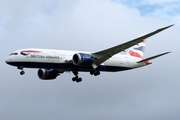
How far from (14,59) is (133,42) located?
16.9 metres

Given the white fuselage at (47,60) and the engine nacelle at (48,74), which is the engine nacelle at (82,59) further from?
the engine nacelle at (48,74)

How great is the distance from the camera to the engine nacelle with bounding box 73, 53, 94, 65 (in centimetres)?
5216

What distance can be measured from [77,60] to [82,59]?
0.82 metres

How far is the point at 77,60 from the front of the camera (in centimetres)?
5262

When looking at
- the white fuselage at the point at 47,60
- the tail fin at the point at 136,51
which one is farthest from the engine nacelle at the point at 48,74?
the tail fin at the point at 136,51

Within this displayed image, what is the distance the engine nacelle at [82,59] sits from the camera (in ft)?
171

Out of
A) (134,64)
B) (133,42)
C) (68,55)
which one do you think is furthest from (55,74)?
(133,42)

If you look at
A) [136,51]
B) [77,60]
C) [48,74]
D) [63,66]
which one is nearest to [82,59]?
[77,60]

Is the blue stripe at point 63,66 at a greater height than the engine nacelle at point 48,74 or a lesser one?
lesser

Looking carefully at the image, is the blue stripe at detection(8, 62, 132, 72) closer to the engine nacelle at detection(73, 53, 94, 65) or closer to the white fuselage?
the white fuselage

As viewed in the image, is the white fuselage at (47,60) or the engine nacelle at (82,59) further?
the engine nacelle at (82,59)

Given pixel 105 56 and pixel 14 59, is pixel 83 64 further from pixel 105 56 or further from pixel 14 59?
pixel 14 59

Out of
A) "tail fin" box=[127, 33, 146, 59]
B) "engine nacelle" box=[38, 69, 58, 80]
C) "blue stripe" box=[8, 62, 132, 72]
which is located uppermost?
"tail fin" box=[127, 33, 146, 59]

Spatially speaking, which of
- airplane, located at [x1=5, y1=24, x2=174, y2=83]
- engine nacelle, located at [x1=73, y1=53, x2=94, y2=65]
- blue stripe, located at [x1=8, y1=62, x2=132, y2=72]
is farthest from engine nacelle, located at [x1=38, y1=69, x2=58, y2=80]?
engine nacelle, located at [x1=73, y1=53, x2=94, y2=65]
